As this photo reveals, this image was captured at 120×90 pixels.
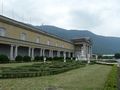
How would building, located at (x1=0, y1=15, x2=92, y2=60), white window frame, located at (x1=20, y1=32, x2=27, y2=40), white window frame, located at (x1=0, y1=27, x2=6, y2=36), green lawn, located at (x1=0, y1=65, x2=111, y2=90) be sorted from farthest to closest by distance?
white window frame, located at (x1=20, y1=32, x2=27, y2=40), building, located at (x1=0, y1=15, x2=92, y2=60), white window frame, located at (x1=0, y1=27, x2=6, y2=36), green lawn, located at (x1=0, y1=65, x2=111, y2=90)

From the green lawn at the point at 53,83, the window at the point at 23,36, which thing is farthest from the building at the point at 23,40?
the green lawn at the point at 53,83

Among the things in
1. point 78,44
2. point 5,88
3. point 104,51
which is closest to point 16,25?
point 5,88

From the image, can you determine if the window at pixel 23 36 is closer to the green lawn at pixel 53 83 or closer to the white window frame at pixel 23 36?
the white window frame at pixel 23 36

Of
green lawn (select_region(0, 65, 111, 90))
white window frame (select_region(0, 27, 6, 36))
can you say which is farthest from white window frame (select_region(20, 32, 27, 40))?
green lawn (select_region(0, 65, 111, 90))

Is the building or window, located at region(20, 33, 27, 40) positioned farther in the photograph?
window, located at region(20, 33, 27, 40)

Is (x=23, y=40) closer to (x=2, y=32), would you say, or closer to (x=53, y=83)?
(x=2, y=32)

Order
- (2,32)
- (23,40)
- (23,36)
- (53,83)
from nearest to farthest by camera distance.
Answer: (53,83), (2,32), (23,40), (23,36)

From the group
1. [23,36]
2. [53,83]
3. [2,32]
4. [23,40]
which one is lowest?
[53,83]

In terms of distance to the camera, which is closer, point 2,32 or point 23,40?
point 2,32

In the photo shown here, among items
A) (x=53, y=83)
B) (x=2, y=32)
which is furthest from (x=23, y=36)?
(x=53, y=83)

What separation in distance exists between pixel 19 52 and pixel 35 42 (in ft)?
20.2

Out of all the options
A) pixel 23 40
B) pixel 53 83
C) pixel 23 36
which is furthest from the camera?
pixel 23 36

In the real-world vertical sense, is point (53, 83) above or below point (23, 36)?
below

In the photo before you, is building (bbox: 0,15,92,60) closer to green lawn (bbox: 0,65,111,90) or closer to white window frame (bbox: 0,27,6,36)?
white window frame (bbox: 0,27,6,36)
